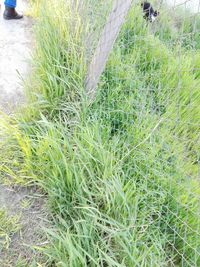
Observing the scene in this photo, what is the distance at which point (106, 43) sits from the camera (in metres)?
2.06

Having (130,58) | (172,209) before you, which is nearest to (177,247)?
(172,209)

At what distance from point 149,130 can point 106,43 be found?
1.94 feet

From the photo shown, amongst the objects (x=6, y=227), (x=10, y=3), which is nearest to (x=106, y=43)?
(x=6, y=227)

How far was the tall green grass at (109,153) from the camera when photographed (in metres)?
1.57

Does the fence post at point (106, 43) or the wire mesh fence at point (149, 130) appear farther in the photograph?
the fence post at point (106, 43)

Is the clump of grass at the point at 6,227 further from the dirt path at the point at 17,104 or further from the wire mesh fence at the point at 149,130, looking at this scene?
the wire mesh fence at the point at 149,130

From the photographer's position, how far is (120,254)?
152 cm

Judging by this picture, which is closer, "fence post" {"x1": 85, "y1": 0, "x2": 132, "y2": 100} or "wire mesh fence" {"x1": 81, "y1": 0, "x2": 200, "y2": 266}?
"wire mesh fence" {"x1": 81, "y1": 0, "x2": 200, "y2": 266}

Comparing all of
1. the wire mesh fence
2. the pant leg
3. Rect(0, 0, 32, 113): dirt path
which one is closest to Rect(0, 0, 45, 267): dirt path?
Rect(0, 0, 32, 113): dirt path

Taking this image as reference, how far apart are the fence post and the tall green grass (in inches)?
2.6

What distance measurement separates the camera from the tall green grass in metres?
1.57

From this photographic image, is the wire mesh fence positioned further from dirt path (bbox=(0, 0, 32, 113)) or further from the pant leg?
the pant leg

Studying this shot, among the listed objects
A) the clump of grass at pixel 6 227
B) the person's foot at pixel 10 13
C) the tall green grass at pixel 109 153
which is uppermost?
the person's foot at pixel 10 13

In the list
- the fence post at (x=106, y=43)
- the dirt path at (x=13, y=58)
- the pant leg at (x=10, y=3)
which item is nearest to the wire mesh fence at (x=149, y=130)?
the fence post at (x=106, y=43)
